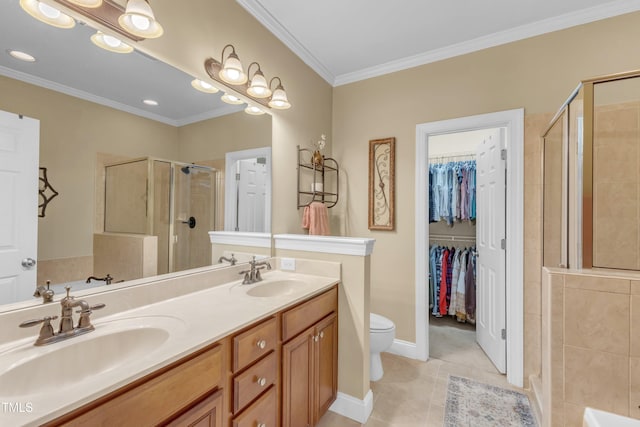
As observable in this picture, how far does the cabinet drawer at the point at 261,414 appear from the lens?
3.58 feet

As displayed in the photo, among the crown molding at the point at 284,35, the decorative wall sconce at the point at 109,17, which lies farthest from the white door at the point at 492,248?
the decorative wall sconce at the point at 109,17

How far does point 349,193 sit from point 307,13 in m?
1.53

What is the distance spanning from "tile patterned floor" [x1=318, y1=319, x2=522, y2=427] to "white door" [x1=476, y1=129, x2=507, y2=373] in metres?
0.15

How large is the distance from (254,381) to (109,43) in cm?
157

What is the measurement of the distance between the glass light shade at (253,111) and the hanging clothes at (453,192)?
2.17 metres

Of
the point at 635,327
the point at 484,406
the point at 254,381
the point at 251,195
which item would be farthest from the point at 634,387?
the point at 251,195

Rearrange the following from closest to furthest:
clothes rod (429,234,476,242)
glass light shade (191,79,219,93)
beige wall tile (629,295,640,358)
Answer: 1. beige wall tile (629,295,640,358)
2. glass light shade (191,79,219,93)
3. clothes rod (429,234,476,242)

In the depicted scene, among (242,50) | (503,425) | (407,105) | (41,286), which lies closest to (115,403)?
(41,286)

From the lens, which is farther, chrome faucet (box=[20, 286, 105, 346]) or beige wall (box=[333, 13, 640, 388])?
beige wall (box=[333, 13, 640, 388])

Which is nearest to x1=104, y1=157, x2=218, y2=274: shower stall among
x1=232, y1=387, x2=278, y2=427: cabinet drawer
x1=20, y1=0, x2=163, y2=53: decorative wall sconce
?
x1=20, y1=0, x2=163, y2=53: decorative wall sconce

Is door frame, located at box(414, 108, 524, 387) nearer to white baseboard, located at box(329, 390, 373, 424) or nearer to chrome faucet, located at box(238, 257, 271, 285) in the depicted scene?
white baseboard, located at box(329, 390, 373, 424)

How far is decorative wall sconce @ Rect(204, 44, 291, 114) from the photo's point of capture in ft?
5.29

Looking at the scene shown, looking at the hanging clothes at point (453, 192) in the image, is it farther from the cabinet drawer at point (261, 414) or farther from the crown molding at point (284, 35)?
the cabinet drawer at point (261, 414)

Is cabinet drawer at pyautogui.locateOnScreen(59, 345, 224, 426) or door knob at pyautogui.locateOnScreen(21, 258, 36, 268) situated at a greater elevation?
door knob at pyautogui.locateOnScreen(21, 258, 36, 268)
